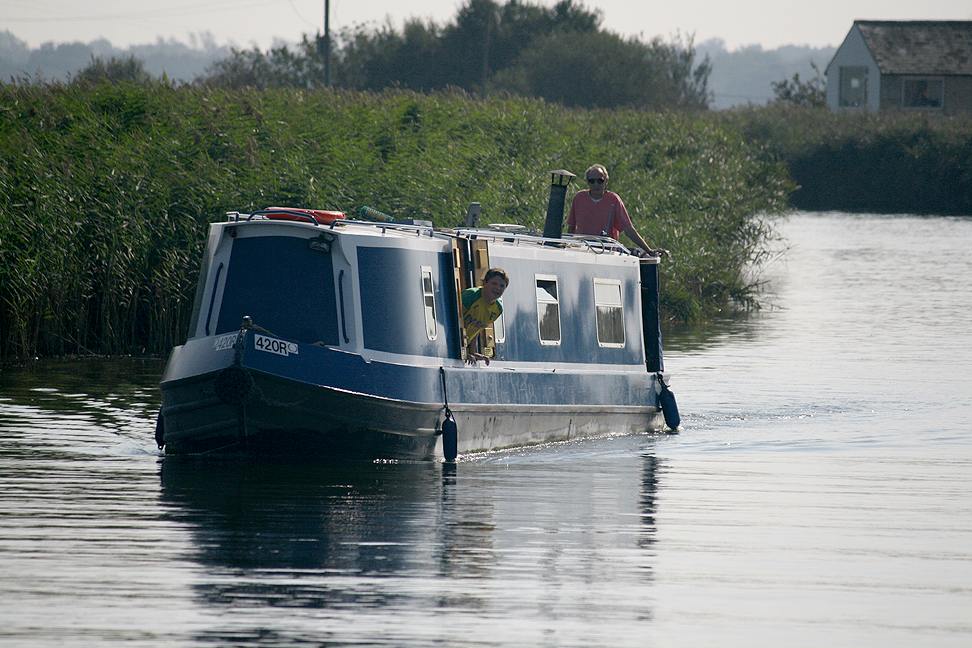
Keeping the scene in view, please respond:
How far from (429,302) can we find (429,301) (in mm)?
12

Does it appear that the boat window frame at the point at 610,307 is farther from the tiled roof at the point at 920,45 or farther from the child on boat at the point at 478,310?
the tiled roof at the point at 920,45

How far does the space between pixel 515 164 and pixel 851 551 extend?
56.9 feet

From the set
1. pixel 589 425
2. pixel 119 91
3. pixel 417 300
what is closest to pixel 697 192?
pixel 119 91

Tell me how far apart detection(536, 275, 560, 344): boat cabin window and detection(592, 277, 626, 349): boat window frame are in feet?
2.35

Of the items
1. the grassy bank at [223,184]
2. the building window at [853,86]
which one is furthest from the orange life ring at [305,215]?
the building window at [853,86]

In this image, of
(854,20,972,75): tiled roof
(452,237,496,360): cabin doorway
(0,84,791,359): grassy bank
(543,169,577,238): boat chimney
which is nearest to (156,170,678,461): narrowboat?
(452,237,496,360): cabin doorway

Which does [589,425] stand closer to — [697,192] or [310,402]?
[310,402]

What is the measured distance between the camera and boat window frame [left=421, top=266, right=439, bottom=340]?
491 inches

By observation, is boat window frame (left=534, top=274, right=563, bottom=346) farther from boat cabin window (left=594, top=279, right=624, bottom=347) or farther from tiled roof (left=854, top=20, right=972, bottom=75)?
tiled roof (left=854, top=20, right=972, bottom=75)

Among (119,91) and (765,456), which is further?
(119,91)

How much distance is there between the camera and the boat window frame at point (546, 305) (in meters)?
14.2

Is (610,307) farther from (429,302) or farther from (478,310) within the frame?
(429,302)

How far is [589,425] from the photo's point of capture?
1448 centimetres

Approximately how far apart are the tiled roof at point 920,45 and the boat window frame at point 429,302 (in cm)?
7074
